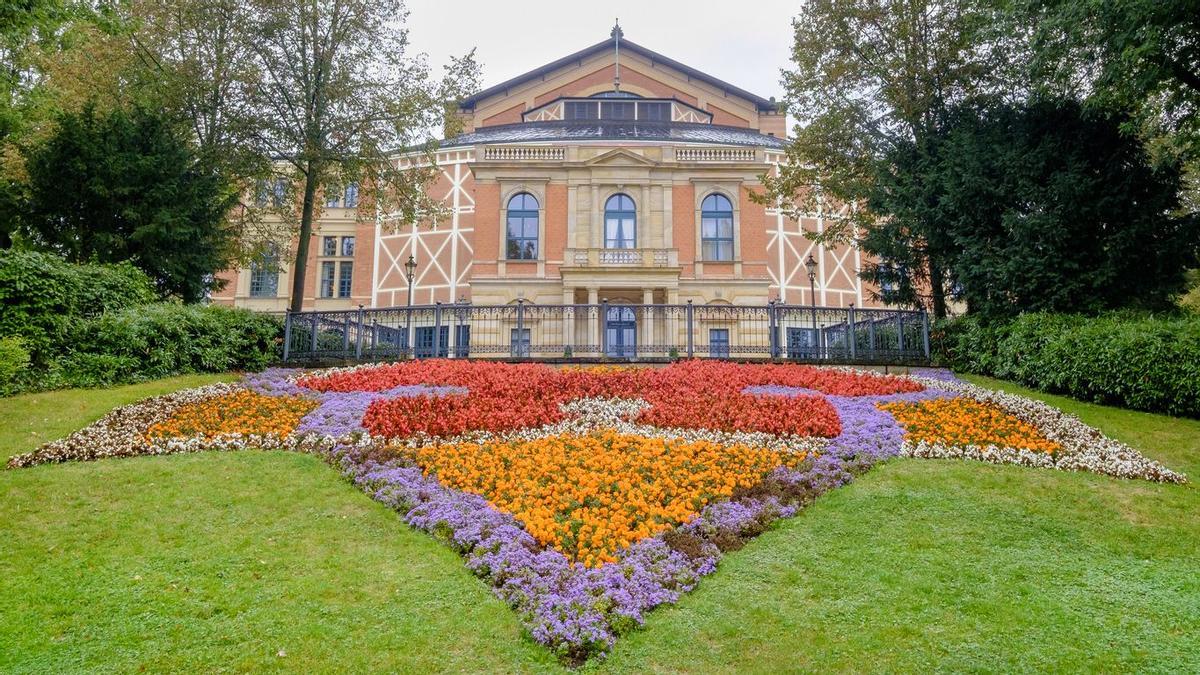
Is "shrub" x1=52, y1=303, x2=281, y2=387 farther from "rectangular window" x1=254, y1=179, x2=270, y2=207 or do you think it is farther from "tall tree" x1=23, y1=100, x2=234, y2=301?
"rectangular window" x1=254, y1=179, x2=270, y2=207

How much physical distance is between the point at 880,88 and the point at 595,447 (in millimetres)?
14630

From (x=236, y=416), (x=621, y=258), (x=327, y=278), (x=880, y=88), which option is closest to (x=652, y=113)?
(x=621, y=258)

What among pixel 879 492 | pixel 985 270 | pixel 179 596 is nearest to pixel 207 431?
pixel 179 596

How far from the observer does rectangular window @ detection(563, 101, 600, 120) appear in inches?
1626

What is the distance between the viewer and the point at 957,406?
35.3ft

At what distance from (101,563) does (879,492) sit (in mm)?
6951

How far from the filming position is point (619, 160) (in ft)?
102

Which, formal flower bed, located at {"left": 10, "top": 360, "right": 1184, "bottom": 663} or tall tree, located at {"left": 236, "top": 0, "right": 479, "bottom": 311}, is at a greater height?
tall tree, located at {"left": 236, "top": 0, "right": 479, "bottom": 311}

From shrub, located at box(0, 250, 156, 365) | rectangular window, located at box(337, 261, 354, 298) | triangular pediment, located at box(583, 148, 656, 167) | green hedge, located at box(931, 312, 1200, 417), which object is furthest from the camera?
rectangular window, located at box(337, 261, 354, 298)

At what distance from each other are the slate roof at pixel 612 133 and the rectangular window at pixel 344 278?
9.28 meters

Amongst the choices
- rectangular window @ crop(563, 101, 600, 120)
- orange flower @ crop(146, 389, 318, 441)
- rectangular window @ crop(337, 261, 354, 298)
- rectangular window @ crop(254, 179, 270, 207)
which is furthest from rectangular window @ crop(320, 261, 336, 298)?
orange flower @ crop(146, 389, 318, 441)

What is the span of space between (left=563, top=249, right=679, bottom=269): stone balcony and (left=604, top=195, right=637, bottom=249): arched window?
127 centimetres

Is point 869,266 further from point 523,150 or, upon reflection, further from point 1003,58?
point 523,150

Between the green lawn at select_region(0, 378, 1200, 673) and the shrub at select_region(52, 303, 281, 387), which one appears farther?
the shrub at select_region(52, 303, 281, 387)
